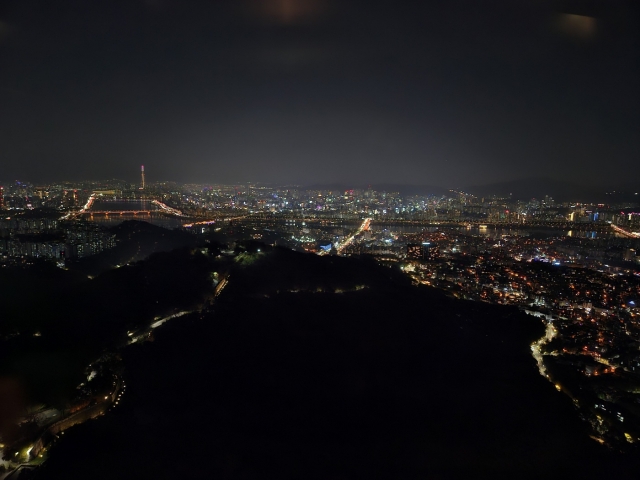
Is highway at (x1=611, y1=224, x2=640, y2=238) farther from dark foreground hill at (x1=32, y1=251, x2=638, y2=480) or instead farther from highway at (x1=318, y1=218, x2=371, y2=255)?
dark foreground hill at (x1=32, y1=251, x2=638, y2=480)

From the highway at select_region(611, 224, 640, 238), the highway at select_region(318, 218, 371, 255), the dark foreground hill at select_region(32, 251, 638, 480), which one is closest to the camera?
the dark foreground hill at select_region(32, 251, 638, 480)

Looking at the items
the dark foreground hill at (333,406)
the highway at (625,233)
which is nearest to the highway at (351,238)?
the dark foreground hill at (333,406)

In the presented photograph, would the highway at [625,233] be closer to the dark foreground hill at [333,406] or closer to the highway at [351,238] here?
the highway at [351,238]

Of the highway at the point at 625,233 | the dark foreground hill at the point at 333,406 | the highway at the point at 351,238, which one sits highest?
the highway at the point at 625,233

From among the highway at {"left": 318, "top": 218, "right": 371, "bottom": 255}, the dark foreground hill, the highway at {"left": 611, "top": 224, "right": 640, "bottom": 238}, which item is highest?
the highway at {"left": 611, "top": 224, "right": 640, "bottom": 238}

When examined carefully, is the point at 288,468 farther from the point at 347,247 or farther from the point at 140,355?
the point at 347,247

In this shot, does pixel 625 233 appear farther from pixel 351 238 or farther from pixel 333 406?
pixel 333 406

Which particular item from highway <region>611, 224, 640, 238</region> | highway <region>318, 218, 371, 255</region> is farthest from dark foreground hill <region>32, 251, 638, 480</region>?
highway <region>611, 224, 640, 238</region>

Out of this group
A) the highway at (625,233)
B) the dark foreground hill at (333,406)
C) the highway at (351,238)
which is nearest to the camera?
the dark foreground hill at (333,406)
